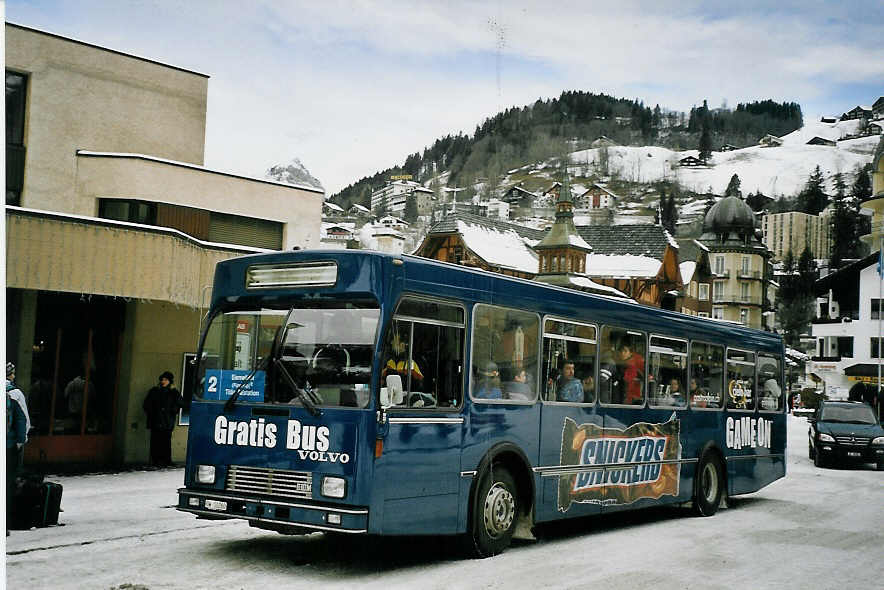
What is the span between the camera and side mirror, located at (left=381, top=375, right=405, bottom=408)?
28.8 feet

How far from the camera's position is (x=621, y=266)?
77.6 m

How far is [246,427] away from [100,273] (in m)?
9.36

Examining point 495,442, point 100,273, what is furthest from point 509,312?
point 100,273

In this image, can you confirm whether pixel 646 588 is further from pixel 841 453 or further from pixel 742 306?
pixel 742 306

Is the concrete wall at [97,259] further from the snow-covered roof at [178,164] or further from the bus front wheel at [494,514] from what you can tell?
the bus front wheel at [494,514]

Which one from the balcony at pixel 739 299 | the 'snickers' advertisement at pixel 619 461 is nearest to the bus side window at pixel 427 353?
the 'snickers' advertisement at pixel 619 461

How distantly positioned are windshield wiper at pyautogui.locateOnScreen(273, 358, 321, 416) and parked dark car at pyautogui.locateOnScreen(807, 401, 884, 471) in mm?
20254

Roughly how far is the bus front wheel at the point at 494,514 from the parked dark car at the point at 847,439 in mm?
17794

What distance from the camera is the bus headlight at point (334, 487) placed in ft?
28.4

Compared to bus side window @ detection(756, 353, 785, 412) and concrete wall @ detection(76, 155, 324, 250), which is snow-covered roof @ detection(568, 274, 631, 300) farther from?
bus side window @ detection(756, 353, 785, 412)

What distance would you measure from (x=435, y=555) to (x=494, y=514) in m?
0.74

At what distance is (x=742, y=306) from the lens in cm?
12088

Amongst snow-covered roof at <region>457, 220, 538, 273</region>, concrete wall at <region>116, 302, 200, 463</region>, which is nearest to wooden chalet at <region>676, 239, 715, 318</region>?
snow-covered roof at <region>457, 220, 538, 273</region>

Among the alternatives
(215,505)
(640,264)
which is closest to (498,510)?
(215,505)
